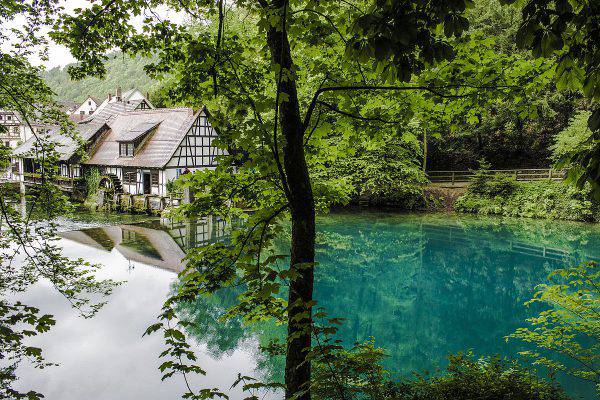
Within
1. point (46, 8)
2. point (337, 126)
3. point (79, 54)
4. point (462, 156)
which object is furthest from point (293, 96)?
point (462, 156)

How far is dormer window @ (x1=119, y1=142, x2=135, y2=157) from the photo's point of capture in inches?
1041

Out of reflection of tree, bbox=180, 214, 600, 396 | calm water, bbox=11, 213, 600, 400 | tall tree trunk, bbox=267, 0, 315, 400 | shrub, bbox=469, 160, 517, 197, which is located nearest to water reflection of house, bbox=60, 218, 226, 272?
calm water, bbox=11, 213, 600, 400

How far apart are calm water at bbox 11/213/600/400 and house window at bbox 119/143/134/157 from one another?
8717mm

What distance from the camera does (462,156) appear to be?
96.0ft

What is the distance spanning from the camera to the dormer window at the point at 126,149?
2645 centimetres

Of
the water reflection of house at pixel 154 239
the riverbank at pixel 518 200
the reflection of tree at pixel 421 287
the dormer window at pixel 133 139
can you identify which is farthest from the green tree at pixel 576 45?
the dormer window at pixel 133 139

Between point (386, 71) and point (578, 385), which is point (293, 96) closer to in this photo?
point (386, 71)

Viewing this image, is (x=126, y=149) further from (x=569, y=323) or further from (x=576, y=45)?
(x=576, y=45)

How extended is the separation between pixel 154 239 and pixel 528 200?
2154 cm

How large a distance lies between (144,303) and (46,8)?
820 centimetres

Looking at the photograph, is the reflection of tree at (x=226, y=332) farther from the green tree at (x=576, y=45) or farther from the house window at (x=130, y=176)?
the house window at (x=130, y=176)

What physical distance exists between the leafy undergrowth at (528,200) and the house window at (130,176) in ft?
72.6

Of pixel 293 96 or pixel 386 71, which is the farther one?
pixel 293 96

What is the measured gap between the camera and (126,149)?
26.8m
